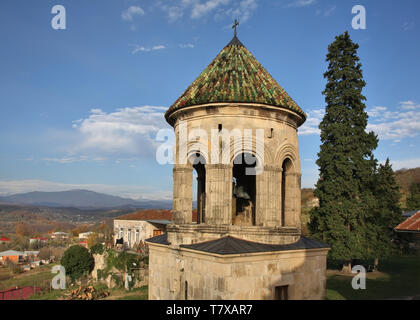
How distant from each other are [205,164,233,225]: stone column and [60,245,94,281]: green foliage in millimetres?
28941

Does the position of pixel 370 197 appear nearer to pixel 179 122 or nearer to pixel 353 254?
pixel 353 254

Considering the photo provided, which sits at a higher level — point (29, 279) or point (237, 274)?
point (237, 274)

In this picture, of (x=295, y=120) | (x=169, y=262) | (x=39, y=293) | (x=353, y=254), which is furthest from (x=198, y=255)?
(x=39, y=293)

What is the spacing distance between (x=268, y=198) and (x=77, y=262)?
30.0 meters

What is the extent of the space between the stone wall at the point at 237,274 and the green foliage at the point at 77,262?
2651 cm

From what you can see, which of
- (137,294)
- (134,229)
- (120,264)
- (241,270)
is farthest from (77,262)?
(241,270)

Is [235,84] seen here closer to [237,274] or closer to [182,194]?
[182,194]

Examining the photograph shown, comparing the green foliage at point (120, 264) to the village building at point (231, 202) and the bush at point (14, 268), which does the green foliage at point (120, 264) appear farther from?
the bush at point (14, 268)

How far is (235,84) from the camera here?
977 centimetres

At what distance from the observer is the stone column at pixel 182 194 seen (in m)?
9.99

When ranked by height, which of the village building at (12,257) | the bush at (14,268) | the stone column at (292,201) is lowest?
the village building at (12,257)

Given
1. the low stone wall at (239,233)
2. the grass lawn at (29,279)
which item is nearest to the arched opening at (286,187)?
the low stone wall at (239,233)

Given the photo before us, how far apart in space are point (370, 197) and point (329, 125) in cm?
529
